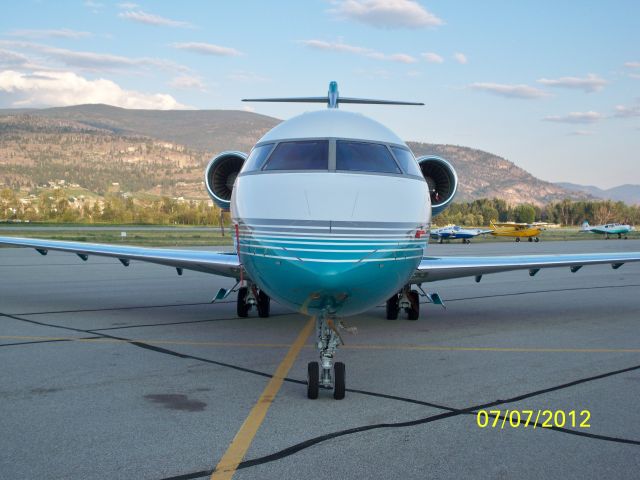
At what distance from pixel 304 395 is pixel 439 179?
5.60 metres

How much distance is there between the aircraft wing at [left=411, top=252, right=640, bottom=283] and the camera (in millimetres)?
9836

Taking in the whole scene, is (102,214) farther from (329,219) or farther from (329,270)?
(329,270)

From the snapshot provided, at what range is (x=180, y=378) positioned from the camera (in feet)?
23.5

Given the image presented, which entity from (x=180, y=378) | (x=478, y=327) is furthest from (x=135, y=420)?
(x=478, y=327)

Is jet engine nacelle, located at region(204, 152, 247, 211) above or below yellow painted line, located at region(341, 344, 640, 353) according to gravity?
above

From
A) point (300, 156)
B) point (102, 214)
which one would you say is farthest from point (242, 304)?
point (102, 214)

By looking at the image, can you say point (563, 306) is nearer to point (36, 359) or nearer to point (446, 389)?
point (446, 389)

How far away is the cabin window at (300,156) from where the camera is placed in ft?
21.2

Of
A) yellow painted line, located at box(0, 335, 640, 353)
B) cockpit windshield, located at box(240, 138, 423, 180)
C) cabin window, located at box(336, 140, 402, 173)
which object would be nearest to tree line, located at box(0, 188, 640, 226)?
yellow painted line, located at box(0, 335, 640, 353)

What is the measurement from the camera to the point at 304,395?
6559mm

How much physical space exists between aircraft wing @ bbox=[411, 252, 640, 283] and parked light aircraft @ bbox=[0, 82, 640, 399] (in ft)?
8.18

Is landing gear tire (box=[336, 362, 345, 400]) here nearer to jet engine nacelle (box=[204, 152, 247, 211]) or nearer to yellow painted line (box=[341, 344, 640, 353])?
yellow painted line (box=[341, 344, 640, 353])

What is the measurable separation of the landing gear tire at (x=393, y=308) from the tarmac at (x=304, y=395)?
0.56ft

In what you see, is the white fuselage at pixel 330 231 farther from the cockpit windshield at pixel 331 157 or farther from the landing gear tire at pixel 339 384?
the landing gear tire at pixel 339 384
